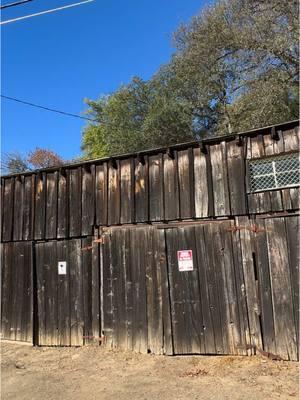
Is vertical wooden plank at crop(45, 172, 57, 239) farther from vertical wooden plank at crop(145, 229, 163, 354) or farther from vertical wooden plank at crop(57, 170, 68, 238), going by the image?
vertical wooden plank at crop(145, 229, 163, 354)

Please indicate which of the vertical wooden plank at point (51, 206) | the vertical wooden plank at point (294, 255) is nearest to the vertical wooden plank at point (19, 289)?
the vertical wooden plank at point (51, 206)

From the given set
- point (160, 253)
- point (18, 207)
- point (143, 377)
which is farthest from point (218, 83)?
point (143, 377)

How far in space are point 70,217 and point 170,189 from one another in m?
2.48

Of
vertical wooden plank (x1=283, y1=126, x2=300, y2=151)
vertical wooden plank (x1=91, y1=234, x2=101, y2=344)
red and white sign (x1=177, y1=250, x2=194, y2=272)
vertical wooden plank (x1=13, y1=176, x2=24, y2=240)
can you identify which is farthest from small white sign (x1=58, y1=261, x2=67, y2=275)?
vertical wooden plank (x1=283, y1=126, x2=300, y2=151)

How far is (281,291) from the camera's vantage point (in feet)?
22.8

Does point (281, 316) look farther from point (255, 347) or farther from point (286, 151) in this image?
point (286, 151)

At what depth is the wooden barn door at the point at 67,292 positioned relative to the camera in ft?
29.0

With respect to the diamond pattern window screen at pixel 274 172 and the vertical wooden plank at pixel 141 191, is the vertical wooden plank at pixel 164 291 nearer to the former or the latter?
the vertical wooden plank at pixel 141 191

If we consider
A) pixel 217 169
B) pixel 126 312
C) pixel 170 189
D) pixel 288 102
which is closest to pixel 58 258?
pixel 126 312

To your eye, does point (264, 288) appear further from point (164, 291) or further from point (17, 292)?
point (17, 292)

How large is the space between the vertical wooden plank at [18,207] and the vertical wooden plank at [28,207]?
10 cm

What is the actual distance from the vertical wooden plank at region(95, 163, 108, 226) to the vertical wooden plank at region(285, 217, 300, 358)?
368 cm

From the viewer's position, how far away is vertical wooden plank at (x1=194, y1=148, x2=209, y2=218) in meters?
7.84

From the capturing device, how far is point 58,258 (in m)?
9.46
